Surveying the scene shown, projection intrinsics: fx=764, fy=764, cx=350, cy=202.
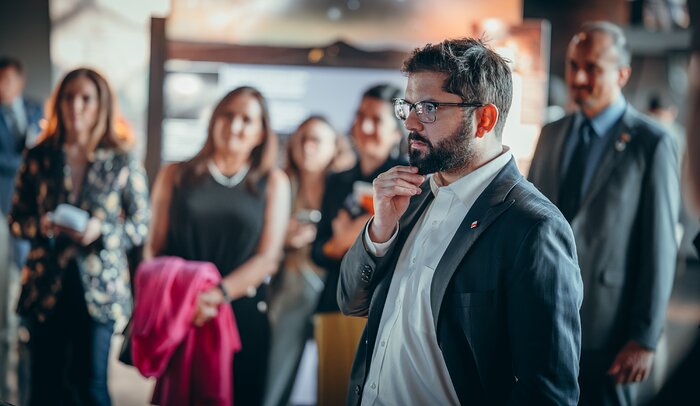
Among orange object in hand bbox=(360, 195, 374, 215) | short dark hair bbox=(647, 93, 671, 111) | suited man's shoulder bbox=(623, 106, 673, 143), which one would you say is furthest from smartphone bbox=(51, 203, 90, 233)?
short dark hair bbox=(647, 93, 671, 111)

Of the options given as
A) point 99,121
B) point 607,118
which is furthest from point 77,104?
point 607,118

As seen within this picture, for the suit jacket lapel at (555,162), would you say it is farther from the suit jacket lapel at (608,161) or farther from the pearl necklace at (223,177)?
the pearl necklace at (223,177)

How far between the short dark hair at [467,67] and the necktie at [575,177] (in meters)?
1.21

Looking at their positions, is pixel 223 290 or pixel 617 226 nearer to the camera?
pixel 617 226

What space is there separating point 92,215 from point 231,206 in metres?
0.65

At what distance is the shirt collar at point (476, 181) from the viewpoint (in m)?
1.96

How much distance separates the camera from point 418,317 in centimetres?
191

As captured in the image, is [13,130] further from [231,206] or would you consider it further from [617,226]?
[617,226]

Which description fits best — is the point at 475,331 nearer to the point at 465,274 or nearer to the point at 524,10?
the point at 465,274

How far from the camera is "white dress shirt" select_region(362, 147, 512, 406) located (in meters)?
1.89

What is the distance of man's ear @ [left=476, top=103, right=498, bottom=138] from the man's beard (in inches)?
1.1

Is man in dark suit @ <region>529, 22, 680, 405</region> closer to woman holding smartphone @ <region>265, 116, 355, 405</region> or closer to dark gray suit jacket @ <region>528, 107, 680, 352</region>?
dark gray suit jacket @ <region>528, 107, 680, 352</region>

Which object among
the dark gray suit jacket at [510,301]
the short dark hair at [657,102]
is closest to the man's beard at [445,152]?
the dark gray suit jacket at [510,301]

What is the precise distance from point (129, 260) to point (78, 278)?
0.24 m
